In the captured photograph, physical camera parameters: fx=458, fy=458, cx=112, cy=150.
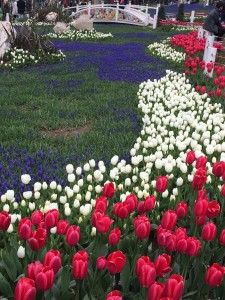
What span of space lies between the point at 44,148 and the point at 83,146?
52 cm

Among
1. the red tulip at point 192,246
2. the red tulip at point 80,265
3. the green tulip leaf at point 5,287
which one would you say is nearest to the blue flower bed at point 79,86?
the green tulip leaf at point 5,287

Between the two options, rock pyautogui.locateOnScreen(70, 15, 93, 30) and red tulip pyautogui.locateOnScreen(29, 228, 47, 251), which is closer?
red tulip pyautogui.locateOnScreen(29, 228, 47, 251)

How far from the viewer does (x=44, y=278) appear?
2045mm

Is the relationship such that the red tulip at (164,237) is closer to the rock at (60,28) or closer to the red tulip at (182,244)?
the red tulip at (182,244)

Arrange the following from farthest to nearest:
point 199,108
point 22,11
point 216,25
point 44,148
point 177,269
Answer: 1. point 22,11
2. point 216,25
3. point 199,108
4. point 44,148
5. point 177,269

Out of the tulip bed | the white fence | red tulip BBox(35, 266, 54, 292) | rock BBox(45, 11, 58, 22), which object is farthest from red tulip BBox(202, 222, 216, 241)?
the white fence

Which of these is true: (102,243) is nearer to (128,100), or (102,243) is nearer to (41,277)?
(41,277)

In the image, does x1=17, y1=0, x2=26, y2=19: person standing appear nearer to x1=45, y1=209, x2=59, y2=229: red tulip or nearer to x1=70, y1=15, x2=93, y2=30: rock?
x1=70, y1=15, x2=93, y2=30: rock

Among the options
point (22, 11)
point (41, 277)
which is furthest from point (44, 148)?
point (22, 11)

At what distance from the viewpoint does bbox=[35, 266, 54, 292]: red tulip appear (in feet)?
6.71

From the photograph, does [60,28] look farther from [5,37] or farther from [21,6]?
[5,37]

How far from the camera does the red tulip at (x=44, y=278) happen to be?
2.04m

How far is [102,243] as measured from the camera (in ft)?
9.91

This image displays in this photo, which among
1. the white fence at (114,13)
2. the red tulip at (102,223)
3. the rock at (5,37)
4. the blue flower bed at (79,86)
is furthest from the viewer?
the white fence at (114,13)
